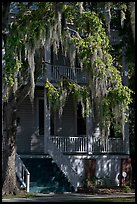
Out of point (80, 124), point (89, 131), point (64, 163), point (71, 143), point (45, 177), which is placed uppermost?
point (80, 124)

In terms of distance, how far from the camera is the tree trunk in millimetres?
19297

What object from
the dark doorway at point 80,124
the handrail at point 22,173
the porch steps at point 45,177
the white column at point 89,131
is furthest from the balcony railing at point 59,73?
the handrail at point 22,173

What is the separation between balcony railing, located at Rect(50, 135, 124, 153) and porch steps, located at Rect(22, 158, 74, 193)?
1.12 m

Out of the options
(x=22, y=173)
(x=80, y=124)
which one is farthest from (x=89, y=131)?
(x=22, y=173)

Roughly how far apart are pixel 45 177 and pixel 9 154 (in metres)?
3.51

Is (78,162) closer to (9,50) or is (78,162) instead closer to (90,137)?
(90,137)

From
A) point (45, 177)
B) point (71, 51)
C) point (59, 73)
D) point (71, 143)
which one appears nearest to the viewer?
point (71, 51)

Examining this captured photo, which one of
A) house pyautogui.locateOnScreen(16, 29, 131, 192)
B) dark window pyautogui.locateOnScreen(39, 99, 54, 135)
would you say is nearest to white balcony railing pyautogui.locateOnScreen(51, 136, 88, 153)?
house pyautogui.locateOnScreen(16, 29, 131, 192)

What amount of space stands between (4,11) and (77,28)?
216 inches

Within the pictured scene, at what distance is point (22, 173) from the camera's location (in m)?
21.8

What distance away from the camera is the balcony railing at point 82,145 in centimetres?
2459

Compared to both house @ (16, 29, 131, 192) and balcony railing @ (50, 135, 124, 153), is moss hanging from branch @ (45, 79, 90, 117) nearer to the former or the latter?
house @ (16, 29, 131, 192)

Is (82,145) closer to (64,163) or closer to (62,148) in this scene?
(62,148)

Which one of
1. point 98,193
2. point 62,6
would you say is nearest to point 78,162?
point 98,193
